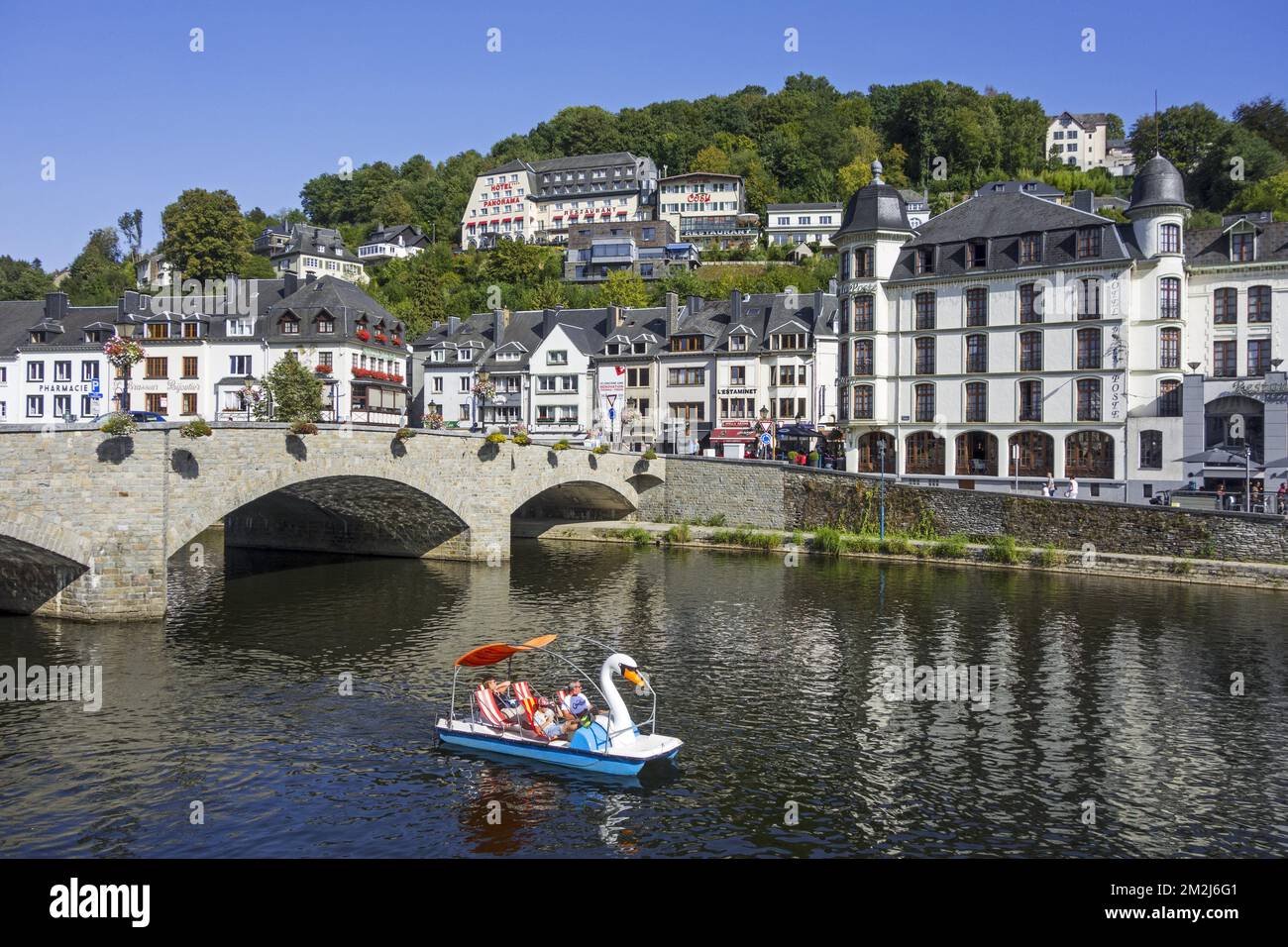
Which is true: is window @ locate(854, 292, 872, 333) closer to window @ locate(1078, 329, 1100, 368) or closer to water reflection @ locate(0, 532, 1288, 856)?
window @ locate(1078, 329, 1100, 368)

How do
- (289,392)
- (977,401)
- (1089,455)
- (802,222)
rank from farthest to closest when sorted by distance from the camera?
1. (802,222)
2. (289,392)
3. (977,401)
4. (1089,455)

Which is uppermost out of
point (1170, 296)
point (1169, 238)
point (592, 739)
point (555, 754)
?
point (1169, 238)

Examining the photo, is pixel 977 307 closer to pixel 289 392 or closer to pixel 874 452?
pixel 874 452

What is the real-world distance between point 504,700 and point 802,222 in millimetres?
117608

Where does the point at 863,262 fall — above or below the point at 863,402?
above

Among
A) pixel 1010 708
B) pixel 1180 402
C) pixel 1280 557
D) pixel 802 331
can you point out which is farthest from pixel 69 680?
pixel 802 331

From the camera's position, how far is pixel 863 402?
208 feet

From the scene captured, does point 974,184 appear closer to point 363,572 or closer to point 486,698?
point 363,572

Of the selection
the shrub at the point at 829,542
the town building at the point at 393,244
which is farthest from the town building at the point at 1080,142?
the shrub at the point at 829,542

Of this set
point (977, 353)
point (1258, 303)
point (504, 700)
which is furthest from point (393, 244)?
point (504, 700)

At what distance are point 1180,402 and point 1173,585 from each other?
1461 centimetres

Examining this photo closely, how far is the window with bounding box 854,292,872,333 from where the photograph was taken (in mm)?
62906

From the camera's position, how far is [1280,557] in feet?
147

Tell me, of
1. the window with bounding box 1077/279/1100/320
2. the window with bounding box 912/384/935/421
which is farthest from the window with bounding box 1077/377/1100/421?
the window with bounding box 912/384/935/421
